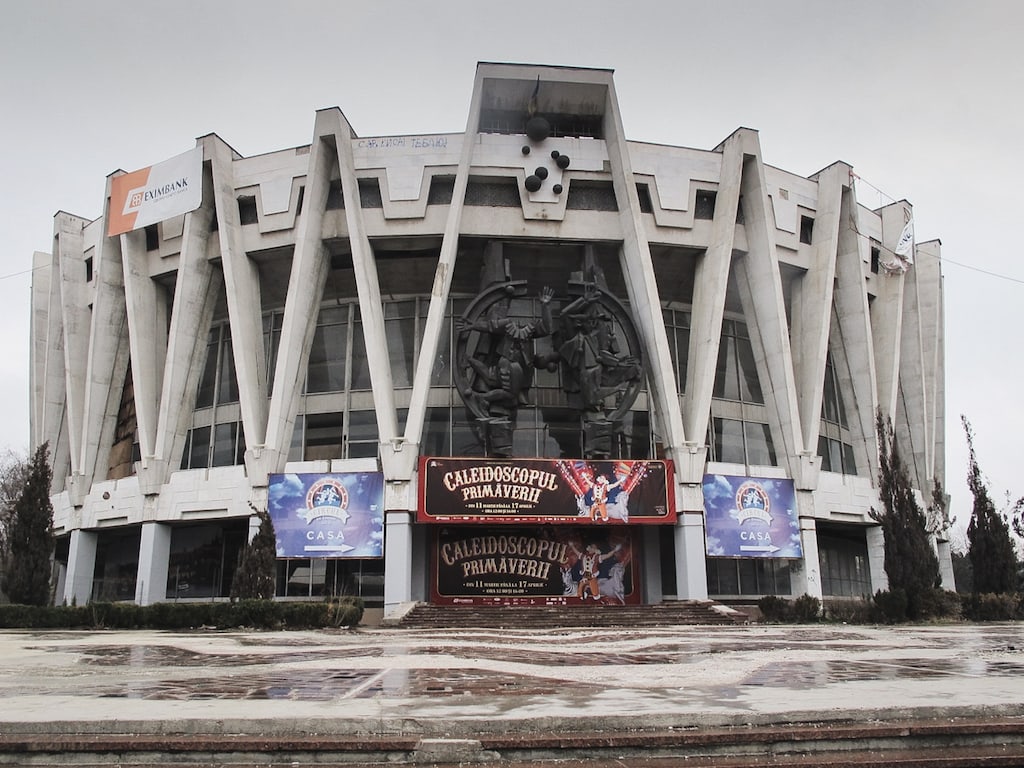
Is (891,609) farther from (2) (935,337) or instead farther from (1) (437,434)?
(2) (935,337)

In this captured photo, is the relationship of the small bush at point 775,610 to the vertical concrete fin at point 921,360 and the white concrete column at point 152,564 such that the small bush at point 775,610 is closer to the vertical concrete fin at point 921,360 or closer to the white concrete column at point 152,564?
the vertical concrete fin at point 921,360

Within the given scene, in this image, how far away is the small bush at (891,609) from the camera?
89.7 ft

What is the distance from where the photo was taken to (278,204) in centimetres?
3675

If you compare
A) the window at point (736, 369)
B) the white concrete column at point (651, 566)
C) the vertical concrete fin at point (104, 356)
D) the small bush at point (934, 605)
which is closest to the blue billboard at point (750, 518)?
the white concrete column at point (651, 566)

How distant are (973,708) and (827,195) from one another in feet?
121

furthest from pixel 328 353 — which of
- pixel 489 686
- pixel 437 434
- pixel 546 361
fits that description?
pixel 489 686

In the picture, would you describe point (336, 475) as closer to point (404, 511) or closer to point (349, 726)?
point (404, 511)

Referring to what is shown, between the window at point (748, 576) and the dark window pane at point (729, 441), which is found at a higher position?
the dark window pane at point (729, 441)

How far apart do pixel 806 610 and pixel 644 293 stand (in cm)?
1453

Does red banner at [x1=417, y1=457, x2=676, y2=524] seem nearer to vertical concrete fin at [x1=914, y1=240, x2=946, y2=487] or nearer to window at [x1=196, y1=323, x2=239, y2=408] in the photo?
window at [x1=196, y1=323, x2=239, y2=408]

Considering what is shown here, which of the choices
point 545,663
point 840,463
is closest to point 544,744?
point 545,663

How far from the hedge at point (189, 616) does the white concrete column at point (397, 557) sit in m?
2.98

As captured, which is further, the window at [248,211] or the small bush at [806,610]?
the window at [248,211]

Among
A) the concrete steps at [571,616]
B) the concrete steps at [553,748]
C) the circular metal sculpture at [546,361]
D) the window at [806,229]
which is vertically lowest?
the concrete steps at [571,616]
